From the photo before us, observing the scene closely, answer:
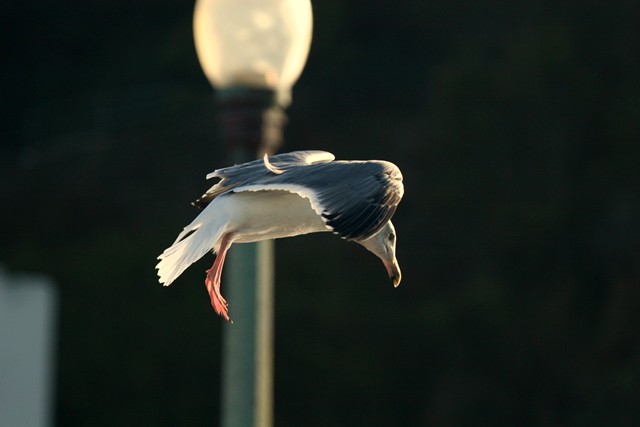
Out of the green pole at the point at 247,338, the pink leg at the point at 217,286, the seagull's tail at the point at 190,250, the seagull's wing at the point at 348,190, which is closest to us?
the seagull's wing at the point at 348,190

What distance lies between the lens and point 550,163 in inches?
359

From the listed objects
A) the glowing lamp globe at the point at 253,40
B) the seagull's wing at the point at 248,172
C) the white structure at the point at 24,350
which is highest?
the glowing lamp globe at the point at 253,40

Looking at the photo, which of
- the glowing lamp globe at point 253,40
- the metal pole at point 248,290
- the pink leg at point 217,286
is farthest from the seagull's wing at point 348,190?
the glowing lamp globe at point 253,40

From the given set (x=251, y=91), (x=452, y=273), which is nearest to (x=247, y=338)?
(x=251, y=91)

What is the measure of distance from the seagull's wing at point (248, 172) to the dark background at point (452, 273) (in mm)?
5722

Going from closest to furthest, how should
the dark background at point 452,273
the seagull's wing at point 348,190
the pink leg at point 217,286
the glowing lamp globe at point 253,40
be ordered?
1. the seagull's wing at point 348,190
2. the pink leg at point 217,286
3. the glowing lamp globe at point 253,40
4. the dark background at point 452,273

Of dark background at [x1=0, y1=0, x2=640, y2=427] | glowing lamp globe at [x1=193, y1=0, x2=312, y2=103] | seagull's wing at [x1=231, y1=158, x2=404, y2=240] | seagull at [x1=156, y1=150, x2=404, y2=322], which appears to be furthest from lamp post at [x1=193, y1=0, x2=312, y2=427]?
dark background at [x1=0, y1=0, x2=640, y2=427]

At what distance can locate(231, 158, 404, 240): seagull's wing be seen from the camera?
2041mm

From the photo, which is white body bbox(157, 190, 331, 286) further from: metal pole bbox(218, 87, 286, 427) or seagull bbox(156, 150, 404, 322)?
metal pole bbox(218, 87, 286, 427)

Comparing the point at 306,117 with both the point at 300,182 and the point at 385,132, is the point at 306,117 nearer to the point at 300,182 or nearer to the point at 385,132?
the point at 385,132

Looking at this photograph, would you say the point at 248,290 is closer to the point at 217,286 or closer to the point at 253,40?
the point at 253,40

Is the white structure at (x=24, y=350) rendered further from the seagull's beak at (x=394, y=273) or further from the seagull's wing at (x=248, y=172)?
the seagull's beak at (x=394, y=273)

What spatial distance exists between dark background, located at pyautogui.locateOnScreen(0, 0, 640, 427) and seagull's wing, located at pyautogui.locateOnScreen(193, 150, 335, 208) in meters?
5.72

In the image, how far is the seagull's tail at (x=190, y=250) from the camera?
7.38 feet
